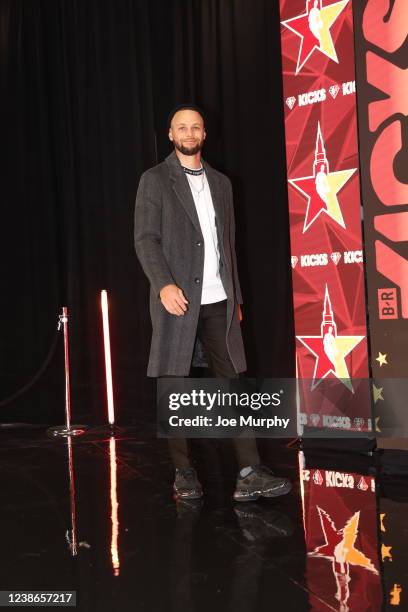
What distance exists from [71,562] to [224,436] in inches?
64.1

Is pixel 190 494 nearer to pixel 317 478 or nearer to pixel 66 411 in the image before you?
pixel 317 478

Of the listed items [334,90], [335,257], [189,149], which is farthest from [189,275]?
[334,90]

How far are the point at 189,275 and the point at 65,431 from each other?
203cm

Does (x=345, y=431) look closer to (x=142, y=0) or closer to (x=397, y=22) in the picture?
(x=397, y=22)

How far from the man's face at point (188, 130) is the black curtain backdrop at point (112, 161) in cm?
132

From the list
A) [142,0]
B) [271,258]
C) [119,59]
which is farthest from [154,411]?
[142,0]

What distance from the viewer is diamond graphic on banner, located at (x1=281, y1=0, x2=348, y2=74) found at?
11.1 ft

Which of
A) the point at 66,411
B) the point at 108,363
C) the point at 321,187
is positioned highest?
the point at 321,187

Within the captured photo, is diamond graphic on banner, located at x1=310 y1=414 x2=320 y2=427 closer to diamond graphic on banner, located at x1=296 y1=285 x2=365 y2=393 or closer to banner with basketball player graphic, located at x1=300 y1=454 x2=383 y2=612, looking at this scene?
diamond graphic on banner, located at x1=296 y1=285 x2=365 y2=393

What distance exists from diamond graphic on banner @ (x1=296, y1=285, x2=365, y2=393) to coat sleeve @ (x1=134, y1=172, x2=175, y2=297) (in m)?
1.23

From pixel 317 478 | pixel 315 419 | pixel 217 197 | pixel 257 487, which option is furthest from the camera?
pixel 315 419

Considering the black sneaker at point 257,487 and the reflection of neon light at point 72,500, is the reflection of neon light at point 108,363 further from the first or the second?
the black sneaker at point 257,487

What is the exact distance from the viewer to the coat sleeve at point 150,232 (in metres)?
2.49

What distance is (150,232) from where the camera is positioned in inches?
99.7
